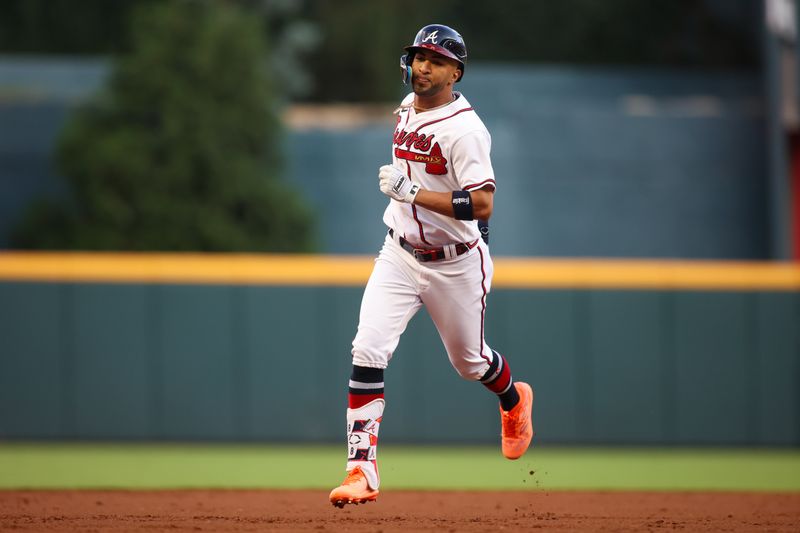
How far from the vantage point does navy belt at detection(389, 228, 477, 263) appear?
6.17 metres

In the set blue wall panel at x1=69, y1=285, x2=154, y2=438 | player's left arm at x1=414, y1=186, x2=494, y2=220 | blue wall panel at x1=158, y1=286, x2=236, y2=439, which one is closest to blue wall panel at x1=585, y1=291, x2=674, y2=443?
blue wall panel at x1=158, y1=286, x2=236, y2=439

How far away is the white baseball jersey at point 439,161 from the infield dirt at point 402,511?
1.43 meters

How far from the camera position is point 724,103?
68.8 ft

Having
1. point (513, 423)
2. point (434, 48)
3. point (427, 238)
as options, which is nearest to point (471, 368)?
point (513, 423)

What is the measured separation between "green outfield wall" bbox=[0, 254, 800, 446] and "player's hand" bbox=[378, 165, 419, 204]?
15.6 feet

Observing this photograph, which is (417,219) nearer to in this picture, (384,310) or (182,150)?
(384,310)

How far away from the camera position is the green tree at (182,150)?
1581 cm

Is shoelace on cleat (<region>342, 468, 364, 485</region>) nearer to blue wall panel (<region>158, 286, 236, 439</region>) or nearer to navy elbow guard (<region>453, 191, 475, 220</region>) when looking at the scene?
A: navy elbow guard (<region>453, 191, 475, 220</region>)

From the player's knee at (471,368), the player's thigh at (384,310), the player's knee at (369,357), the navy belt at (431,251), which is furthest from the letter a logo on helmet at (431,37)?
the player's knee at (471,368)

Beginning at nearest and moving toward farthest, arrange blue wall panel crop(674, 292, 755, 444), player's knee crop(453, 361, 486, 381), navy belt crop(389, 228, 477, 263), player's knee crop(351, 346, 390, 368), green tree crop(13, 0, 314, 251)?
player's knee crop(351, 346, 390, 368) → navy belt crop(389, 228, 477, 263) → player's knee crop(453, 361, 486, 381) → blue wall panel crop(674, 292, 755, 444) → green tree crop(13, 0, 314, 251)

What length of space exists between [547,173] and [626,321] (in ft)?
26.1

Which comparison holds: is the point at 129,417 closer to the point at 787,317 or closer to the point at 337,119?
the point at 787,317

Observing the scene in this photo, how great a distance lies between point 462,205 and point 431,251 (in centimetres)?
42

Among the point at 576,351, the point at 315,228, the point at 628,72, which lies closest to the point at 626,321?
the point at 576,351
